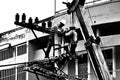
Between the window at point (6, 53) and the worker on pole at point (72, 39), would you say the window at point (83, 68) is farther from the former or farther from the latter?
the window at point (6, 53)

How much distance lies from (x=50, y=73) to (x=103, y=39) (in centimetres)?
574

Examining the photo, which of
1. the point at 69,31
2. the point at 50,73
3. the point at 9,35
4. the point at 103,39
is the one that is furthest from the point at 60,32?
the point at 9,35

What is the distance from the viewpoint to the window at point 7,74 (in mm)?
33250

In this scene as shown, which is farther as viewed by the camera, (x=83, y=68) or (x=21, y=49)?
(x=21, y=49)

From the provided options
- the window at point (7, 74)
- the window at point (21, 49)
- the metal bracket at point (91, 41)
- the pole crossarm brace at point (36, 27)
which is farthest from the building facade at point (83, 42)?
the metal bracket at point (91, 41)

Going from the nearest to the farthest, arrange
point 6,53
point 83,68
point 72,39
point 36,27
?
point 36,27 < point 72,39 < point 83,68 < point 6,53

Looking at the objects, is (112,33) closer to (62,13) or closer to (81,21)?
(62,13)

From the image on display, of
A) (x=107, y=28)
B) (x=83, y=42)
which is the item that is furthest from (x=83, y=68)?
(x=107, y=28)

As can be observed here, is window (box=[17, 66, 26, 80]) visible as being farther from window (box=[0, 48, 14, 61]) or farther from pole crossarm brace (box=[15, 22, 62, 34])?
pole crossarm brace (box=[15, 22, 62, 34])

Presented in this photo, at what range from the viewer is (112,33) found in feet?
92.2

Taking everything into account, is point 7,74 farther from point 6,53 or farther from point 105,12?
point 105,12

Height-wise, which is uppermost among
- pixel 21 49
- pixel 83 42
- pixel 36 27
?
pixel 21 49

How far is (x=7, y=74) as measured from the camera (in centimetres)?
3384

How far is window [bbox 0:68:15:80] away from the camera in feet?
109
